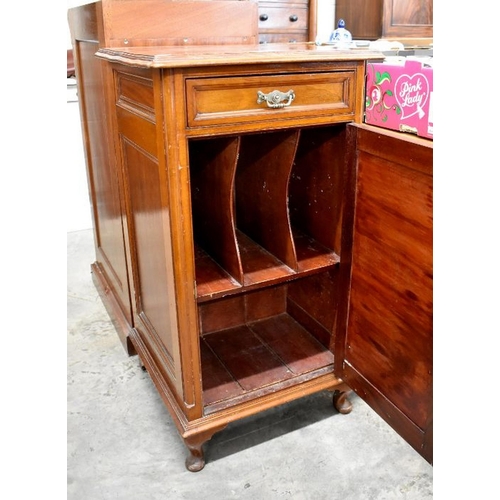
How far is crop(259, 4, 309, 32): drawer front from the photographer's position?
9.55 ft

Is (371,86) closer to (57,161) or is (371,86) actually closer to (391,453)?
(57,161)

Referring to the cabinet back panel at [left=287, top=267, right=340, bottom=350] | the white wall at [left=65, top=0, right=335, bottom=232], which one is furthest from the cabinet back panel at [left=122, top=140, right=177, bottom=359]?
the white wall at [left=65, top=0, right=335, bottom=232]

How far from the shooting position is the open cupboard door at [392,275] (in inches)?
42.0

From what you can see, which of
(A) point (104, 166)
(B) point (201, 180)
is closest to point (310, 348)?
(B) point (201, 180)

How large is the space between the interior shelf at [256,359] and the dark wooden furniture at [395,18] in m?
2.01

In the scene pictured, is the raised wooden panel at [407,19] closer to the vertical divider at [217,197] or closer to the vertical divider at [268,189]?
the vertical divider at [268,189]

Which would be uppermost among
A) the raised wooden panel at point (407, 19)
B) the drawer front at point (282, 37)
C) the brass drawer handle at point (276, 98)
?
the raised wooden panel at point (407, 19)

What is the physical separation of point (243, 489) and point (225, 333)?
609mm

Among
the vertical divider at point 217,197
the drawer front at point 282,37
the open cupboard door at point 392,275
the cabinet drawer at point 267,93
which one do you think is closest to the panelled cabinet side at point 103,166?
the vertical divider at point 217,197

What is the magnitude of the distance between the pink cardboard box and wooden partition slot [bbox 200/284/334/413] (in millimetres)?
755

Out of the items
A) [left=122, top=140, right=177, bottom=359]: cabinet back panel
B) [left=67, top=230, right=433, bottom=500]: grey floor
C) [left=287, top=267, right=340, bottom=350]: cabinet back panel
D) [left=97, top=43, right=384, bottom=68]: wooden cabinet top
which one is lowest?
[left=67, top=230, right=433, bottom=500]: grey floor

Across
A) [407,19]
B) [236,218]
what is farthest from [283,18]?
[236,218]

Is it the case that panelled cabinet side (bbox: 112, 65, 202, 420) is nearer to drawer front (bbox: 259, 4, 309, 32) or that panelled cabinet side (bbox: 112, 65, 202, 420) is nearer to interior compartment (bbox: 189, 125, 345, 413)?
interior compartment (bbox: 189, 125, 345, 413)

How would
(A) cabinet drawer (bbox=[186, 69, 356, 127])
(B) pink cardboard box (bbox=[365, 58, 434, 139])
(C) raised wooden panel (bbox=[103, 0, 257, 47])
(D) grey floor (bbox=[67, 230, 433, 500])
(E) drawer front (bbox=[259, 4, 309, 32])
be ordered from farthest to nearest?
(E) drawer front (bbox=[259, 4, 309, 32]), (C) raised wooden panel (bbox=[103, 0, 257, 47]), (D) grey floor (bbox=[67, 230, 433, 500]), (A) cabinet drawer (bbox=[186, 69, 356, 127]), (B) pink cardboard box (bbox=[365, 58, 434, 139])
